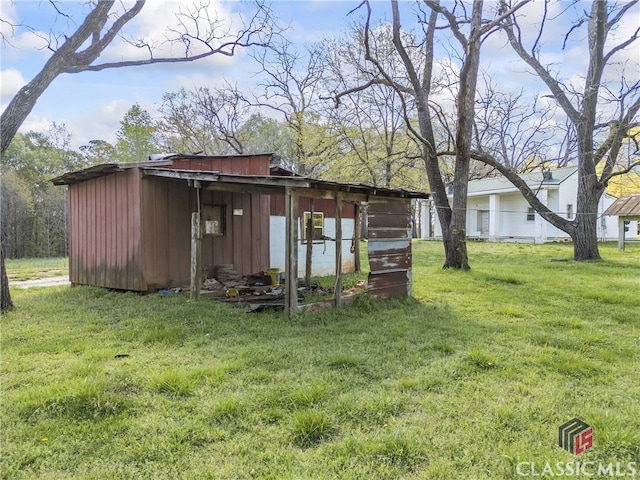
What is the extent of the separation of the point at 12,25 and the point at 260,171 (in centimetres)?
518

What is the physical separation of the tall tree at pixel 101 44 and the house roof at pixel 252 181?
1669 mm

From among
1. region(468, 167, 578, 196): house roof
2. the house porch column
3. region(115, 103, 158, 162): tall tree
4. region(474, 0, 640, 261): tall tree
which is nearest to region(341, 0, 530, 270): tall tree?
region(474, 0, 640, 261): tall tree

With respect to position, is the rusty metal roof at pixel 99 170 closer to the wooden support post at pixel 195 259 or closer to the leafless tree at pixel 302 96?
the wooden support post at pixel 195 259

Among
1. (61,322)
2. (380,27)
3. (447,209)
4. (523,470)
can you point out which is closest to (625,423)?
(523,470)

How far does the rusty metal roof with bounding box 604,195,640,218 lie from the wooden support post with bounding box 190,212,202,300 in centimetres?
1399

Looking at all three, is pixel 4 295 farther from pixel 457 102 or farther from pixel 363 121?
pixel 363 121

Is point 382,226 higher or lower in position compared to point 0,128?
lower

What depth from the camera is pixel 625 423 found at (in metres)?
2.88

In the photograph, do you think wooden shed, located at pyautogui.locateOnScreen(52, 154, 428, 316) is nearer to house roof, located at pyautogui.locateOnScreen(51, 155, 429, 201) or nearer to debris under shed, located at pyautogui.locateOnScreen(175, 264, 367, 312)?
house roof, located at pyautogui.locateOnScreen(51, 155, 429, 201)

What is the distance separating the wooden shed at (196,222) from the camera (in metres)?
6.80

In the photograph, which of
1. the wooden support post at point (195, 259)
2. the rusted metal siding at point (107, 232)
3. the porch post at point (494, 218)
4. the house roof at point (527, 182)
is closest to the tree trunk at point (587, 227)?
the house roof at point (527, 182)

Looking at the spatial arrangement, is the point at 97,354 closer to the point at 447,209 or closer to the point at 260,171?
the point at 260,171

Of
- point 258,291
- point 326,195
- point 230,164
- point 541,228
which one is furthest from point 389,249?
point 541,228

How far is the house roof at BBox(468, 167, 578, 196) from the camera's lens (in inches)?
852
